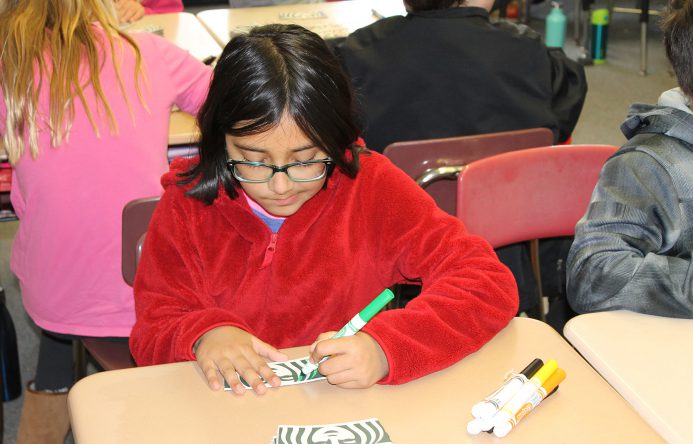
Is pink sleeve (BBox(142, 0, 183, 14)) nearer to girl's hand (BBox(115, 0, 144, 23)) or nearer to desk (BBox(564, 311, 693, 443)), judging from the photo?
girl's hand (BBox(115, 0, 144, 23))

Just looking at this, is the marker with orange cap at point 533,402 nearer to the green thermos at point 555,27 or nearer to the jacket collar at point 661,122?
the jacket collar at point 661,122

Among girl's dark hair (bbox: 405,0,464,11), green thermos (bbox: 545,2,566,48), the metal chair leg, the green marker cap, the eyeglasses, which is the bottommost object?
green thermos (bbox: 545,2,566,48)

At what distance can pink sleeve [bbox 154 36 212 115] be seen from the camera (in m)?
2.02

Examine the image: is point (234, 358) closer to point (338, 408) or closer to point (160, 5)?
point (338, 408)

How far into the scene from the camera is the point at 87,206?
1.85m

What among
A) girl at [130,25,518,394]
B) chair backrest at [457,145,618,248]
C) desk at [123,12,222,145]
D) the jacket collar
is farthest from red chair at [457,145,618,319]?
desk at [123,12,222,145]

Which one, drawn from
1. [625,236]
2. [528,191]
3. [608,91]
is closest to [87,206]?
[528,191]

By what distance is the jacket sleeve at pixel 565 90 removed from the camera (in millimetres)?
2480

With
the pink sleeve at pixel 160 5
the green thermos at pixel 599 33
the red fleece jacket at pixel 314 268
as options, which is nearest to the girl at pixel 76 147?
the red fleece jacket at pixel 314 268

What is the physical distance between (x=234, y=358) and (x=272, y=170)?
0.29 metres

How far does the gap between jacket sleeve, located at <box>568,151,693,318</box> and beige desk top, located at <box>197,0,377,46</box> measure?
164 centimetres

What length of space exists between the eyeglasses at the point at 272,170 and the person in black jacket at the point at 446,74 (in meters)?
0.95

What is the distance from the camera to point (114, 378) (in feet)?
4.07

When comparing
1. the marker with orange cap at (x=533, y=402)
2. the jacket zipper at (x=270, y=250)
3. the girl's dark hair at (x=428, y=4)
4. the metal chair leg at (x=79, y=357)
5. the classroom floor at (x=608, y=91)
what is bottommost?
the classroom floor at (x=608, y=91)
